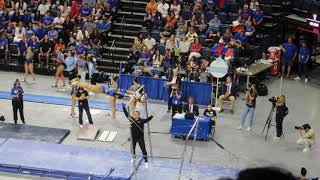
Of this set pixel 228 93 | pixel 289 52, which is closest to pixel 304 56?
pixel 289 52

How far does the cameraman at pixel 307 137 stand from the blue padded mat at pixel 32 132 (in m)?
6.69

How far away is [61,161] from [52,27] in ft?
33.8

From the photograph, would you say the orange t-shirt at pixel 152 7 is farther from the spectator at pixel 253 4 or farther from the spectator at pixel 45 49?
the spectator at pixel 45 49

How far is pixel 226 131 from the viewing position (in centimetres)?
1638

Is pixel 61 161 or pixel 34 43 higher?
pixel 34 43

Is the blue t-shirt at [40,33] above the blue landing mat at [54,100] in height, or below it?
above

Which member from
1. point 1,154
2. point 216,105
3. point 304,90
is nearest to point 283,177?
point 1,154

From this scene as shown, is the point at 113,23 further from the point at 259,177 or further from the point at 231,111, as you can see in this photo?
the point at 259,177

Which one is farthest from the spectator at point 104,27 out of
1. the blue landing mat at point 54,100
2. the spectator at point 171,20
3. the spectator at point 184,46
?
the blue landing mat at point 54,100

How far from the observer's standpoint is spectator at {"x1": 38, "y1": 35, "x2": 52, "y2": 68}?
21219 millimetres

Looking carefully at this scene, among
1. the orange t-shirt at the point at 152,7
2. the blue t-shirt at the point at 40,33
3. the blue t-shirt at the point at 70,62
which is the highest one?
the orange t-shirt at the point at 152,7

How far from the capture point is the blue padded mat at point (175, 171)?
12547mm

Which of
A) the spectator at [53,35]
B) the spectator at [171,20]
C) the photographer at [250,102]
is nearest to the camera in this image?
the photographer at [250,102]

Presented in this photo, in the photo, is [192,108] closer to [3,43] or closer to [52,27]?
[52,27]
